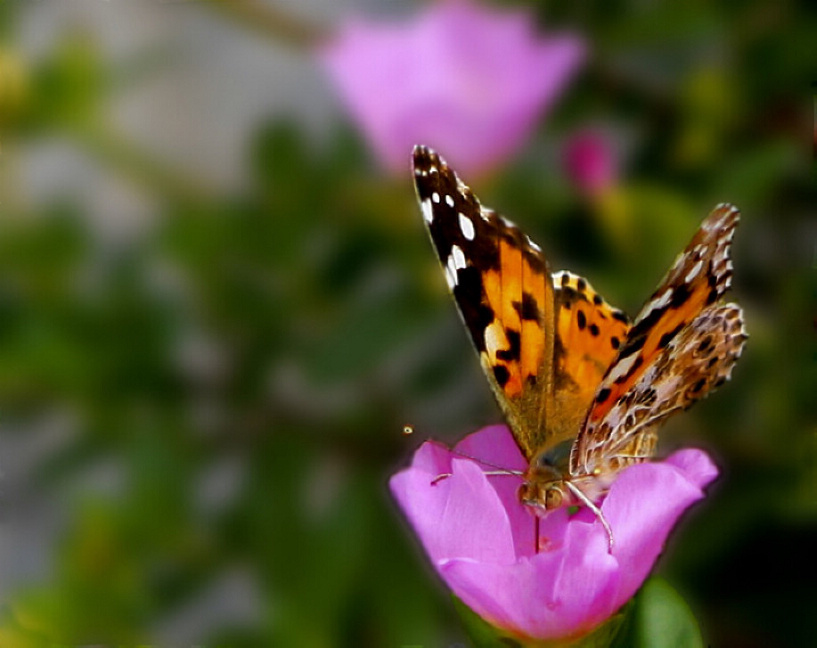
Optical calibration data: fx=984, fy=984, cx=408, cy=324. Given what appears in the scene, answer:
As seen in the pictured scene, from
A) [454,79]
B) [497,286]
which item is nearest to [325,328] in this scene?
[454,79]

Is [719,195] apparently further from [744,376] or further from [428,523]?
[428,523]

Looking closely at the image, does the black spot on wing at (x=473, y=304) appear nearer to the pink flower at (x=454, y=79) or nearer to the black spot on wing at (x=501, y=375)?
the black spot on wing at (x=501, y=375)

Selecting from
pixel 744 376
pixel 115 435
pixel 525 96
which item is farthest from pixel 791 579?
pixel 115 435

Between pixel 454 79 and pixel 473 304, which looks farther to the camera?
pixel 454 79

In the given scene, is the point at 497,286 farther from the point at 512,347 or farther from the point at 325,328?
the point at 325,328

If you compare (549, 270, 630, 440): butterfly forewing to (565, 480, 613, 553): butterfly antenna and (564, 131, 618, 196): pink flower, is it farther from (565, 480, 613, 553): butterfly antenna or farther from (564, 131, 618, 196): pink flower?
(564, 131, 618, 196): pink flower

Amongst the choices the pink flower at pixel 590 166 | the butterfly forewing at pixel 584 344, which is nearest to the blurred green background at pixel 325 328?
the pink flower at pixel 590 166
